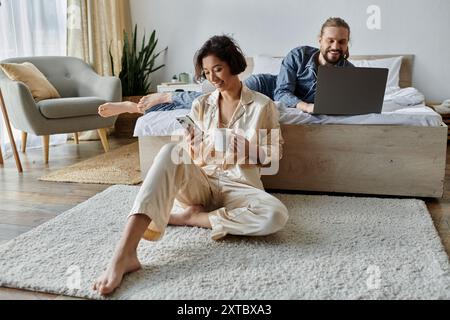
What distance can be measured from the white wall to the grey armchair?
3.34 ft

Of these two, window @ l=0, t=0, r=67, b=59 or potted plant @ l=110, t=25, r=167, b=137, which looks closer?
window @ l=0, t=0, r=67, b=59

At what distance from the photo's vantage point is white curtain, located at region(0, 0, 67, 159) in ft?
11.2

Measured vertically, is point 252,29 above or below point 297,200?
above

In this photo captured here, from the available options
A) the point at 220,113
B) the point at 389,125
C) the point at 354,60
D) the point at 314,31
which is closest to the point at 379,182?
the point at 389,125

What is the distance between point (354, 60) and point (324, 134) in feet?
5.94

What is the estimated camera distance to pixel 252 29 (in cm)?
411

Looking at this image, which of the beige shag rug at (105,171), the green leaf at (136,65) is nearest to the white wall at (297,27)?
the green leaf at (136,65)

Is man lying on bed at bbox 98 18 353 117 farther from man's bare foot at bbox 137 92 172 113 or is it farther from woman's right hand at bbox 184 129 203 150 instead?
woman's right hand at bbox 184 129 203 150

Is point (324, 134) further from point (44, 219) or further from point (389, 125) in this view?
point (44, 219)

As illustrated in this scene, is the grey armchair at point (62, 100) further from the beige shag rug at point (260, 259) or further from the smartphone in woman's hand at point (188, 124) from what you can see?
the smartphone in woman's hand at point (188, 124)

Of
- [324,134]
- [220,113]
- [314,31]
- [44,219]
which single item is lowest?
[44,219]

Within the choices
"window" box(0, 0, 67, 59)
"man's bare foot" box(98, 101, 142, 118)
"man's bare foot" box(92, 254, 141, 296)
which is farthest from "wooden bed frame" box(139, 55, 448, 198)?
"window" box(0, 0, 67, 59)
